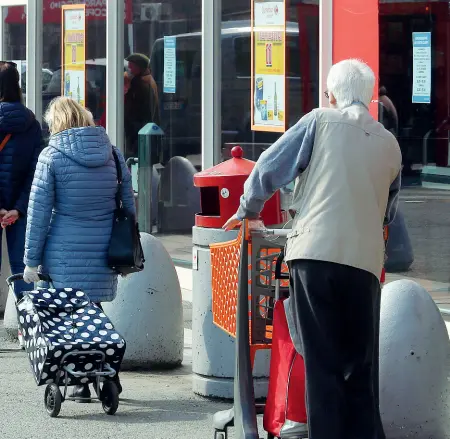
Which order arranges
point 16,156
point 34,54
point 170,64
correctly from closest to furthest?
point 16,156
point 170,64
point 34,54

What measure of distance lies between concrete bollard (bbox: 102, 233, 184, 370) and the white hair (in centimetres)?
304

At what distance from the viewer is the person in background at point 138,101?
1163 centimetres

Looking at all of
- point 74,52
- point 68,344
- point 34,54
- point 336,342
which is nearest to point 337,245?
point 336,342

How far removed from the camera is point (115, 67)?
1227cm

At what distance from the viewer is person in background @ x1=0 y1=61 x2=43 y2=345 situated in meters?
8.57

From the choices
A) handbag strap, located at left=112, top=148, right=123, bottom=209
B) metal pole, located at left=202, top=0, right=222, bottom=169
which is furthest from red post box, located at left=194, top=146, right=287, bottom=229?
metal pole, located at left=202, top=0, right=222, bottom=169

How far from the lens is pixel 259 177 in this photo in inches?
200

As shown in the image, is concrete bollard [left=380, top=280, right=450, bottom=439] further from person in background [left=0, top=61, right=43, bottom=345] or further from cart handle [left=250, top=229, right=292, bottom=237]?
person in background [left=0, top=61, right=43, bottom=345]

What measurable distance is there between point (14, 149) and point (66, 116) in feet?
5.17

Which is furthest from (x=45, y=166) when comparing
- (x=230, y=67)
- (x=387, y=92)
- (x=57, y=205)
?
(x=230, y=67)

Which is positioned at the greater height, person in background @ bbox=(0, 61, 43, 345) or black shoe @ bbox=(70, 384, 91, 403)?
person in background @ bbox=(0, 61, 43, 345)

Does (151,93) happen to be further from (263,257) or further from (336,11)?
(263,257)

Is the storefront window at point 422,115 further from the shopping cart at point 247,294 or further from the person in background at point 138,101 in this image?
the person in background at point 138,101

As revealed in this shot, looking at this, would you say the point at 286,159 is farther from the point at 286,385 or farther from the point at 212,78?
the point at 212,78
